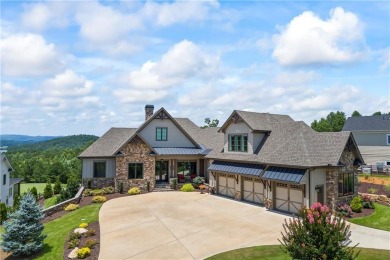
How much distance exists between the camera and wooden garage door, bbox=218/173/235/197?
28.3 m

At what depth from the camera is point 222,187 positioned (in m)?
29.7

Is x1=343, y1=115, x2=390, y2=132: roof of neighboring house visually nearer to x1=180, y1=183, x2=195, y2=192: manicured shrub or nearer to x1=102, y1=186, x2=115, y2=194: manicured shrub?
x1=180, y1=183, x2=195, y2=192: manicured shrub

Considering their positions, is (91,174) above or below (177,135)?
below

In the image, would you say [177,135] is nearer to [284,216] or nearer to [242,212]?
[242,212]

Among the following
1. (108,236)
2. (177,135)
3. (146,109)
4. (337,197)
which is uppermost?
(146,109)

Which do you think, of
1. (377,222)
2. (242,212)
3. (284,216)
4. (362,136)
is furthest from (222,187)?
(362,136)

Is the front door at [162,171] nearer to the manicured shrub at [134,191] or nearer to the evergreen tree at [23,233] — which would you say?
the manicured shrub at [134,191]

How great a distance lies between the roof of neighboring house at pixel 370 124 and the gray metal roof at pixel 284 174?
31.2 m

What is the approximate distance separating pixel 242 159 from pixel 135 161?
12256mm

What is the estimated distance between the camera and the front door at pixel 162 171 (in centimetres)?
3488

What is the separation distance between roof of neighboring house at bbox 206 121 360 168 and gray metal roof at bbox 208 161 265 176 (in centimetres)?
56

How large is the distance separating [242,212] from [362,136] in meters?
34.4

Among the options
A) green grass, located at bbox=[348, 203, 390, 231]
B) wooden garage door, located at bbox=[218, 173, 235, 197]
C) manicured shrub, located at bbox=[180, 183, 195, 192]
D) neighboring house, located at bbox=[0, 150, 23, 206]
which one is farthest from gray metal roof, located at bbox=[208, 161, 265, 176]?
neighboring house, located at bbox=[0, 150, 23, 206]

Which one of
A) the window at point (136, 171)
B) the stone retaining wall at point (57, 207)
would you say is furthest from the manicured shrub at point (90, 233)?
the window at point (136, 171)
